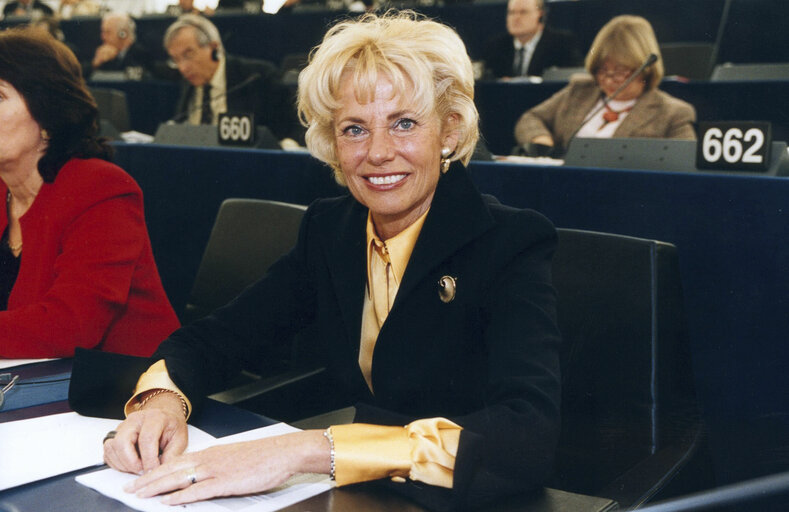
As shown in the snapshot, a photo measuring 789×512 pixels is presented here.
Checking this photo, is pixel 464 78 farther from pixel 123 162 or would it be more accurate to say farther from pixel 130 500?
pixel 123 162

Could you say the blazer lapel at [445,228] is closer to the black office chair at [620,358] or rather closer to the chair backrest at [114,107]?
the black office chair at [620,358]

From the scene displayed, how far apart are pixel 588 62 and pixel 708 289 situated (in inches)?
100

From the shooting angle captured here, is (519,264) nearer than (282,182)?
Yes

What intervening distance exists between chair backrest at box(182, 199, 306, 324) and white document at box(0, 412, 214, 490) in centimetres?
79

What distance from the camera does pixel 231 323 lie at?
1352mm

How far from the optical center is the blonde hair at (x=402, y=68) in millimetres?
1213

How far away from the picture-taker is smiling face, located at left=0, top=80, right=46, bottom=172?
5.31 ft

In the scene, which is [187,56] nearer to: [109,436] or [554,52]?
[554,52]

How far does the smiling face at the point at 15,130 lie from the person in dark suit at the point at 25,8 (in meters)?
7.93

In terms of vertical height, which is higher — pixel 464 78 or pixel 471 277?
pixel 464 78

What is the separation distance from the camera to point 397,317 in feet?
→ 3.92

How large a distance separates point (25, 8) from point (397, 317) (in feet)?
31.7

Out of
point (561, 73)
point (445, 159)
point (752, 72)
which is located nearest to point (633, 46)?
point (752, 72)

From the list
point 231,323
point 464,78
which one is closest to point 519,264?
point 464,78
